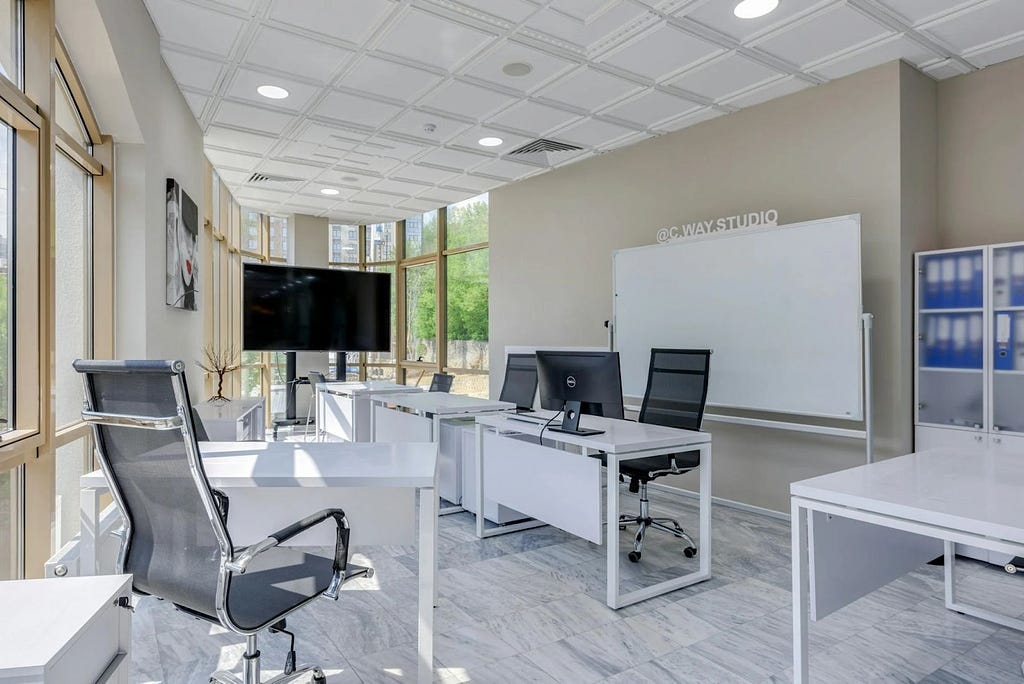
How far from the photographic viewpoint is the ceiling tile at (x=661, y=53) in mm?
3473

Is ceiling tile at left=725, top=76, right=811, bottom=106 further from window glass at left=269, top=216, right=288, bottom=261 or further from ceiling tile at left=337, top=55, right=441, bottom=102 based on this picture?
window glass at left=269, top=216, right=288, bottom=261

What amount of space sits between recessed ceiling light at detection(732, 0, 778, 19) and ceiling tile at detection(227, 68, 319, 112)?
2.78 metres

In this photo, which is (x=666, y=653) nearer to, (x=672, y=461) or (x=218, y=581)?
(x=672, y=461)

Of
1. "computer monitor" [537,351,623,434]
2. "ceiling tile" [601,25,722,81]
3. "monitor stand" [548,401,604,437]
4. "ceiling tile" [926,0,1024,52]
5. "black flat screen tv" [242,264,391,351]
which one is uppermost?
"ceiling tile" [601,25,722,81]

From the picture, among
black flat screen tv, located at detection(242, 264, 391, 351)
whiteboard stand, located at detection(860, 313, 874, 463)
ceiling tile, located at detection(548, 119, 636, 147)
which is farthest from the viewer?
black flat screen tv, located at detection(242, 264, 391, 351)

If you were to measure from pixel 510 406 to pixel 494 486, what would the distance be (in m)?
0.72

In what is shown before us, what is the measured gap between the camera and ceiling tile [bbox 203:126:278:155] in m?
5.04

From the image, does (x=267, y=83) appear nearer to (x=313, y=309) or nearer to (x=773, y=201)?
(x=313, y=309)

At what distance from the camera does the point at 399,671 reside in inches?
90.6

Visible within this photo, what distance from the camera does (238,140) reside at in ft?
17.2

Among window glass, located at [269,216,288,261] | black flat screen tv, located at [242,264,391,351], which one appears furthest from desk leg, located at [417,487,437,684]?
window glass, located at [269,216,288,261]

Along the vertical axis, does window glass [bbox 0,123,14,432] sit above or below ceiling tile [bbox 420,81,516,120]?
below

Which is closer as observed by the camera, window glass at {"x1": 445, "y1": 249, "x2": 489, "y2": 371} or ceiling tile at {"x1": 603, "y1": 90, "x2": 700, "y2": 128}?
ceiling tile at {"x1": 603, "y1": 90, "x2": 700, "y2": 128}

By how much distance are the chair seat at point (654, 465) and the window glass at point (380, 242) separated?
21.4 feet
